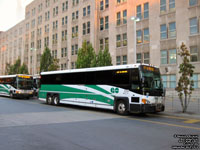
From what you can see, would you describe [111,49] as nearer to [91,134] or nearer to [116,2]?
[116,2]

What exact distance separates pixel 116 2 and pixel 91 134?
3260 centimetres

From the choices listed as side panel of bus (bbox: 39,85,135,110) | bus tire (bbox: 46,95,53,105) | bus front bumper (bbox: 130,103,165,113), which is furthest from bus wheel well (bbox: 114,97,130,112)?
bus tire (bbox: 46,95,53,105)

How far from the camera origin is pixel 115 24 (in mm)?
36625

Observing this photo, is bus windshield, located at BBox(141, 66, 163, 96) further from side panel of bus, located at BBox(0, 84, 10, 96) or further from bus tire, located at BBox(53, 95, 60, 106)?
side panel of bus, located at BBox(0, 84, 10, 96)

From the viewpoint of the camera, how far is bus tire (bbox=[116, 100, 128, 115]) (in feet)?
44.3

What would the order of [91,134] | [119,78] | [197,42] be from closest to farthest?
1. [91,134]
2. [119,78]
3. [197,42]

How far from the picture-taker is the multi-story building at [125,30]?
27500mm

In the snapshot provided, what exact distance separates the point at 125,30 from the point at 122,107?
23142 millimetres

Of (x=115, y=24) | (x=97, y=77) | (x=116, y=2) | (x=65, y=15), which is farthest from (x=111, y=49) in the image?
(x=97, y=77)

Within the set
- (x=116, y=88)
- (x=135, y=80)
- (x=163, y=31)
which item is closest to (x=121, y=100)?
(x=116, y=88)

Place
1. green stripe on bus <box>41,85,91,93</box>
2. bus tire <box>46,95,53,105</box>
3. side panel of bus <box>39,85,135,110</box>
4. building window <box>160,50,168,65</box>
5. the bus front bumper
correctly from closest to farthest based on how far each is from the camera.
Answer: the bus front bumper < side panel of bus <box>39,85,135,110</box> < green stripe on bus <box>41,85,91,93</box> < bus tire <box>46,95,53,105</box> < building window <box>160,50,168,65</box>

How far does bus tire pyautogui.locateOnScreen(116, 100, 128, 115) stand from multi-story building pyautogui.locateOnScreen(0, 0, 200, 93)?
9.08 m

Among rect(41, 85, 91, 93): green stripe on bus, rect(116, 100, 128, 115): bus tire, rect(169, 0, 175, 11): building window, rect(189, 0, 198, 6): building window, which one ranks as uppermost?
rect(169, 0, 175, 11): building window

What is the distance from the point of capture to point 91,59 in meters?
29.8
